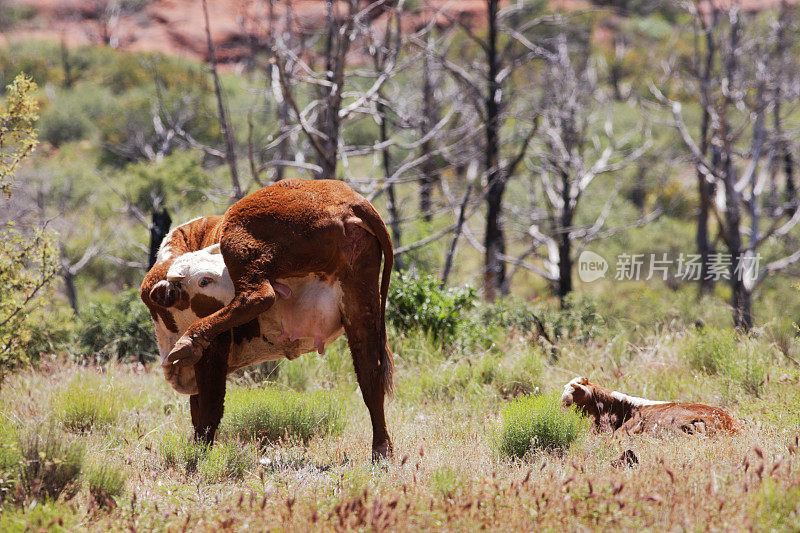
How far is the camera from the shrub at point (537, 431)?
505 cm

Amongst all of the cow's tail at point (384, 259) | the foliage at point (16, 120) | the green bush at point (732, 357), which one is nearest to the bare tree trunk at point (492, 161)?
the green bush at point (732, 357)

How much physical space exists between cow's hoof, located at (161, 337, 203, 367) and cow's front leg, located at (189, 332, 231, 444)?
0.36 m

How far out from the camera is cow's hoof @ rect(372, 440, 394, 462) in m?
4.82

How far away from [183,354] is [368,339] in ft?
3.89

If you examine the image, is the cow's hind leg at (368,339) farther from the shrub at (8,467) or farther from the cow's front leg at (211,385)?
the shrub at (8,467)

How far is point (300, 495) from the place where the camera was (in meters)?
4.08

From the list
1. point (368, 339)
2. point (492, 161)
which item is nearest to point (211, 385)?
point (368, 339)

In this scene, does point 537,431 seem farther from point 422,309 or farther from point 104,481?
point 422,309

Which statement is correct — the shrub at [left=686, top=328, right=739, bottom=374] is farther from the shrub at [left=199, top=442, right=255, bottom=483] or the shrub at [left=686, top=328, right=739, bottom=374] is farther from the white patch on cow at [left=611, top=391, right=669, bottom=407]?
the shrub at [left=199, top=442, right=255, bottom=483]

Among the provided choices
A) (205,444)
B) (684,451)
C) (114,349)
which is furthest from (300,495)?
(114,349)

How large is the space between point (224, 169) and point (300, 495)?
52.9 feet

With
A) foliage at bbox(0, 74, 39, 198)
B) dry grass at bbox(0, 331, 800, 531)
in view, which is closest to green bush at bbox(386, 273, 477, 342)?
dry grass at bbox(0, 331, 800, 531)

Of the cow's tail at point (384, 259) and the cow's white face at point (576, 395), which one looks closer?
the cow's tail at point (384, 259)

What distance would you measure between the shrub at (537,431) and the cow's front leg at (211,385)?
1.95 m
